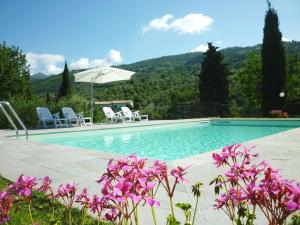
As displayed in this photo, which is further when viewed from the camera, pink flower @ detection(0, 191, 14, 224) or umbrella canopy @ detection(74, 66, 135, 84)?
umbrella canopy @ detection(74, 66, 135, 84)

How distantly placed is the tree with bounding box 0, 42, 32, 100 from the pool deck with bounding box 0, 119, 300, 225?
18630 millimetres

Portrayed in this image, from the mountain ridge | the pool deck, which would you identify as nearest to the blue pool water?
the pool deck

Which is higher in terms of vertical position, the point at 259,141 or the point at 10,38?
the point at 10,38

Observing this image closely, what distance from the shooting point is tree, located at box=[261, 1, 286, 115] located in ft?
63.4

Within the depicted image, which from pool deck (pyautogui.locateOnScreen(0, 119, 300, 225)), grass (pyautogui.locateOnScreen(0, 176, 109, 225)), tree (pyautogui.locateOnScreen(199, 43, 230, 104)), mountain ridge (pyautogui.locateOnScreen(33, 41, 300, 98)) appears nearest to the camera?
grass (pyautogui.locateOnScreen(0, 176, 109, 225))

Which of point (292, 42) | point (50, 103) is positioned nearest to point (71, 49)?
point (50, 103)

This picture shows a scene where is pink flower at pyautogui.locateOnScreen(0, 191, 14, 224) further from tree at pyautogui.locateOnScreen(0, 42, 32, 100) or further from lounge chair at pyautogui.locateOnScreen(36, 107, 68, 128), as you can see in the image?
tree at pyautogui.locateOnScreen(0, 42, 32, 100)

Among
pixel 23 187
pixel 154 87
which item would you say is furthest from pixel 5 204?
pixel 154 87

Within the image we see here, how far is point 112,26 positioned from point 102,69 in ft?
17.4

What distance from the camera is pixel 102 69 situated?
14.2 meters

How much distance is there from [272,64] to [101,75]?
11.4 m

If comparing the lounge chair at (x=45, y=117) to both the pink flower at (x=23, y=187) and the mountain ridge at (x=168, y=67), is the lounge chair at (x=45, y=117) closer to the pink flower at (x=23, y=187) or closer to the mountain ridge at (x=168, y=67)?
the pink flower at (x=23, y=187)

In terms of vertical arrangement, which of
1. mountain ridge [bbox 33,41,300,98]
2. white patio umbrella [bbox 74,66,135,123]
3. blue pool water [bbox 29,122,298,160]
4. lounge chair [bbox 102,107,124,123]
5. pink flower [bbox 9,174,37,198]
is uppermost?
mountain ridge [bbox 33,41,300,98]

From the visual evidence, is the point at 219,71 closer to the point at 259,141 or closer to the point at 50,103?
the point at 50,103
